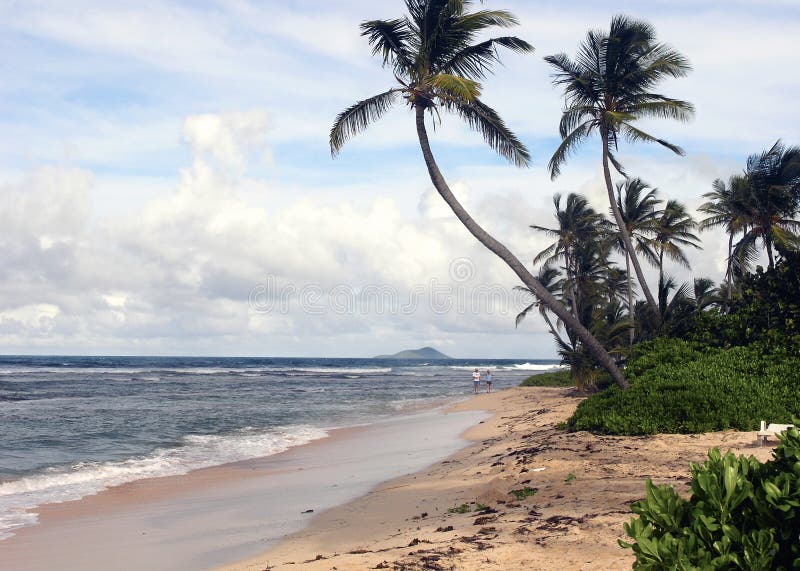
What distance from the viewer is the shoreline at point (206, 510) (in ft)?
25.6

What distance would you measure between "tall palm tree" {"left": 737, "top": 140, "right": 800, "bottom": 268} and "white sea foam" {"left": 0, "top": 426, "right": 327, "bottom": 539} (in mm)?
18120

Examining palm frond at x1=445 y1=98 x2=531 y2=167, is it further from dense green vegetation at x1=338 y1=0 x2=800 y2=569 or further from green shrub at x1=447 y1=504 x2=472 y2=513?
green shrub at x1=447 y1=504 x2=472 y2=513

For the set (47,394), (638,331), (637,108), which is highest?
(637,108)

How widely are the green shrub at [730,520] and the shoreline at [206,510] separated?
211 inches

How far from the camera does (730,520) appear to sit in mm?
3365

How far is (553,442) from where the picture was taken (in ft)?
39.6

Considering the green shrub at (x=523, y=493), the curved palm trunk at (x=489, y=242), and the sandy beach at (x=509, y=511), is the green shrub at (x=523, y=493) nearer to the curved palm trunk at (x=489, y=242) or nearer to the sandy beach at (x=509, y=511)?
the sandy beach at (x=509, y=511)

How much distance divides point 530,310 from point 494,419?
64.8ft

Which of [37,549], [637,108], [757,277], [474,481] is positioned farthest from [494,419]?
[37,549]

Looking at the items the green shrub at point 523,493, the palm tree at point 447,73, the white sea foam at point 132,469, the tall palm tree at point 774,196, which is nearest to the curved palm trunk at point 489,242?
the palm tree at point 447,73

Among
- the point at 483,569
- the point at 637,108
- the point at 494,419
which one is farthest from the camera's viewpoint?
the point at 494,419

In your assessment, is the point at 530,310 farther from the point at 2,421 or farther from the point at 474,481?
the point at 474,481

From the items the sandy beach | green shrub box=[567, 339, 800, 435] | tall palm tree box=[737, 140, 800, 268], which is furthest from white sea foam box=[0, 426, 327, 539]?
tall palm tree box=[737, 140, 800, 268]

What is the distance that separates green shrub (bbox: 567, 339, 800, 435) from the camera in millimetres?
11742
